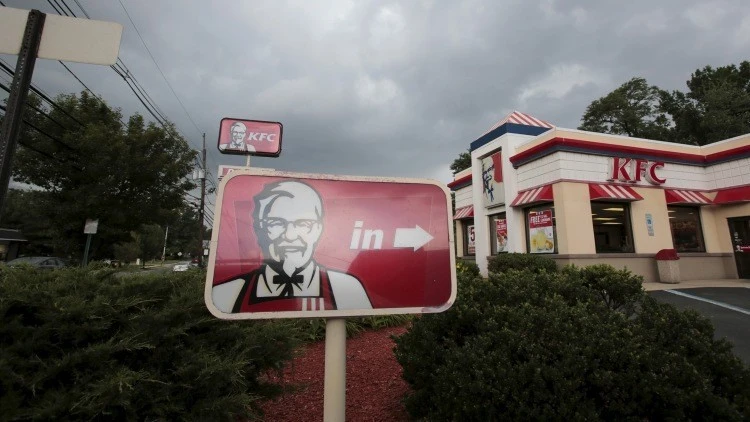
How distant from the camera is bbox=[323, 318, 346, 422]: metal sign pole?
1721 millimetres

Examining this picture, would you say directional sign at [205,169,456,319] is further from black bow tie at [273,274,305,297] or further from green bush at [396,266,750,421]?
green bush at [396,266,750,421]

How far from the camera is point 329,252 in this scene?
173 cm

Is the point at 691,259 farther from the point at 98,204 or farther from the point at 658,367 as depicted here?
the point at 98,204

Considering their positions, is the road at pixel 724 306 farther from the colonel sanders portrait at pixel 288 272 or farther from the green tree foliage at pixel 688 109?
the green tree foliage at pixel 688 109

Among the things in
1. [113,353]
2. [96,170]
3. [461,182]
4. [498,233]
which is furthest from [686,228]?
[96,170]

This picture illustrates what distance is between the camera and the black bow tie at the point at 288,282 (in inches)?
65.1

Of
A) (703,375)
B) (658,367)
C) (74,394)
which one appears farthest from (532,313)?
(74,394)

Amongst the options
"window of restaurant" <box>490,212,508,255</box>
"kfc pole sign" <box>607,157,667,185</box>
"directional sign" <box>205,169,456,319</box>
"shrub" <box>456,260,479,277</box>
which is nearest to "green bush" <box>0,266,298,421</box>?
"directional sign" <box>205,169,456,319</box>

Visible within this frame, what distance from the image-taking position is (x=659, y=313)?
266cm

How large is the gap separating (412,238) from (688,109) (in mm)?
35406

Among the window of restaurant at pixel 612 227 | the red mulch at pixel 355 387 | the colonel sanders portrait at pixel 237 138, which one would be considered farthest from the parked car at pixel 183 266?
the window of restaurant at pixel 612 227

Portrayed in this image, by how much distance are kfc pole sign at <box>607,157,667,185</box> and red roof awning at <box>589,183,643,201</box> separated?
0.41 metres

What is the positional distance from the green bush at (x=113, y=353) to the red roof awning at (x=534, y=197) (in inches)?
474

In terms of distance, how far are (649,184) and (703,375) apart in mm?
13517
